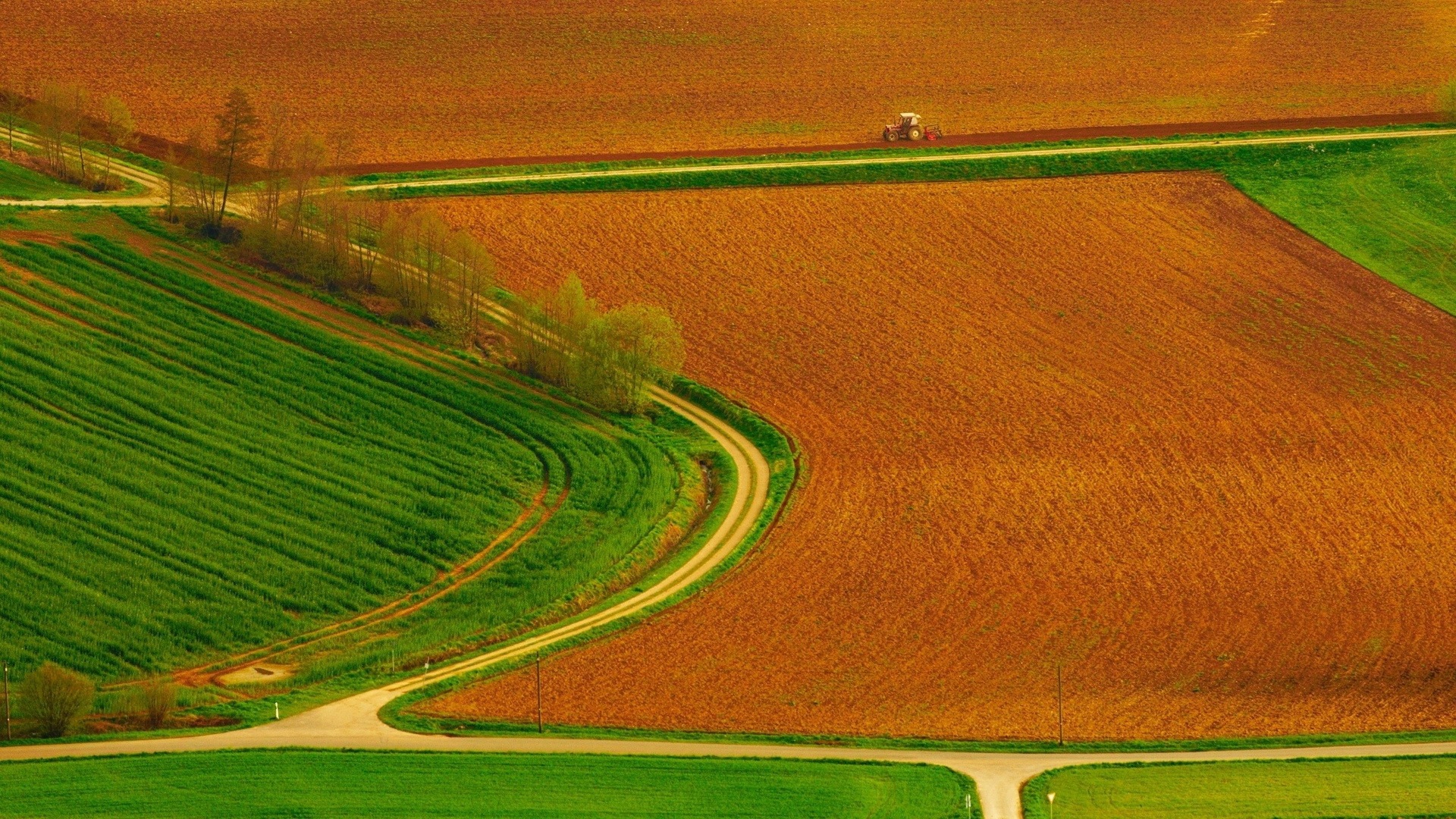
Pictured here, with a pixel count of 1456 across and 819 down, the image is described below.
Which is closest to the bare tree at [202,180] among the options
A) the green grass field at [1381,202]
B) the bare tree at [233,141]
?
the bare tree at [233,141]

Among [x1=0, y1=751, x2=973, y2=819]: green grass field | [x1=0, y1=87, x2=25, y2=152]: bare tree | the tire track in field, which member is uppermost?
[x1=0, y1=87, x2=25, y2=152]: bare tree

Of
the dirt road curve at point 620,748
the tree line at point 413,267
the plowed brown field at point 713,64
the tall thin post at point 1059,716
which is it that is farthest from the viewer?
the plowed brown field at point 713,64

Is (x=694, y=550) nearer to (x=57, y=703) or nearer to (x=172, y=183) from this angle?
(x=57, y=703)

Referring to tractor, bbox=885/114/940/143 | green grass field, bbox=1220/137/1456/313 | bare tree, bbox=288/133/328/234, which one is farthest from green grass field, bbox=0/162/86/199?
green grass field, bbox=1220/137/1456/313

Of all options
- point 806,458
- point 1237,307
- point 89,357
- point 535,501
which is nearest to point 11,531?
point 89,357

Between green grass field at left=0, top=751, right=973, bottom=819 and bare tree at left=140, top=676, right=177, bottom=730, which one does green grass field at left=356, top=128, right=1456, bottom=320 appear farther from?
green grass field at left=0, top=751, right=973, bottom=819

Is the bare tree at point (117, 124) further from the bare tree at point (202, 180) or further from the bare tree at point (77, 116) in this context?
the bare tree at point (202, 180)

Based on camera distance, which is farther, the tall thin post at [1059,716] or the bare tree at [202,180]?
the bare tree at [202,180]
